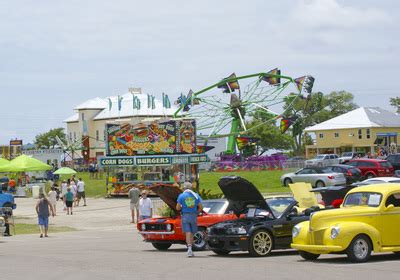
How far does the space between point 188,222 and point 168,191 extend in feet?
8.03

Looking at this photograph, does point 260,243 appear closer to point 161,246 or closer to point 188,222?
point 188,222

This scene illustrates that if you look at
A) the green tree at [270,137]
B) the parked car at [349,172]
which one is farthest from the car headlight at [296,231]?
the green tree at [270,137]

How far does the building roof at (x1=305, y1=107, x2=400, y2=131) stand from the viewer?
9962cm

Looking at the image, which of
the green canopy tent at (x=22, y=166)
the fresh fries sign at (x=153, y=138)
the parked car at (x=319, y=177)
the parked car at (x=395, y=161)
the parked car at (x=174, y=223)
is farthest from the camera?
the parked car at (x=395, y=161)

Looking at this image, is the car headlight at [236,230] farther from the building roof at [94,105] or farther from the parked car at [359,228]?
the building roof at [94,105]

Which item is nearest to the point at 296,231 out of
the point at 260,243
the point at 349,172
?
the point at 260,243

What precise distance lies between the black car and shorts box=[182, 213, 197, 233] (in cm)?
42

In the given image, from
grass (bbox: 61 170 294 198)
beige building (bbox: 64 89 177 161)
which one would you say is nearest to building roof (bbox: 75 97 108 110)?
beige building (bbox: 64 89 177 161)

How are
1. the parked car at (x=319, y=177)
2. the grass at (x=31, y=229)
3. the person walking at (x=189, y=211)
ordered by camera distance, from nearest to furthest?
1. the person walking at (x=189, y=211)
2. the grass at (x=31, y=229)
3. the parked car at (x=319, y=177)

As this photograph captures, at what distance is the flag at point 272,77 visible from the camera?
92.6 m

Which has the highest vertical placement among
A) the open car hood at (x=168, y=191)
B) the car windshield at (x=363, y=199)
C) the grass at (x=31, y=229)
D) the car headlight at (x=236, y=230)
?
the open car hood at (x=168, y=191)

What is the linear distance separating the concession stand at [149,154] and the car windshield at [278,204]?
96.0 ft

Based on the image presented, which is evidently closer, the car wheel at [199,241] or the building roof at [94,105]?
the car wheel at [199,241]

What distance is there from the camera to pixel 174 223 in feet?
65.3
